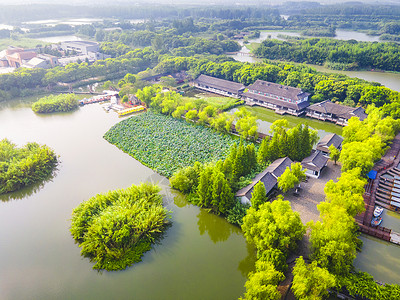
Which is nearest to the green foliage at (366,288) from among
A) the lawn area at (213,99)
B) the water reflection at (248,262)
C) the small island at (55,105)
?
the water reflection at (248,262)

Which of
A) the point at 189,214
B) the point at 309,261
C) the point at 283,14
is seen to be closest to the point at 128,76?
the point at 189,214

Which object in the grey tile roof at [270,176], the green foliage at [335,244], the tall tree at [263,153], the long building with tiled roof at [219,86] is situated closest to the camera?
the green foliage at [335,244]

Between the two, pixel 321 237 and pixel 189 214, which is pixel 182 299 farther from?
pixel 321 237

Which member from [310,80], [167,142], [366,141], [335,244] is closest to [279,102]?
[310,80]

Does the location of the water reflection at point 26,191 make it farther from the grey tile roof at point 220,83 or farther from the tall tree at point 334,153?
the grey tile roof at point 220,83

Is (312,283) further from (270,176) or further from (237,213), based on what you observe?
(270,176)

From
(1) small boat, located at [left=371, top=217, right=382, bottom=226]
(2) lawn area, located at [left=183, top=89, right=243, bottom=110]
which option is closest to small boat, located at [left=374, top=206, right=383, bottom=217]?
(1) small boat, located at [left=371, top=217, right=382, bottom=226]
